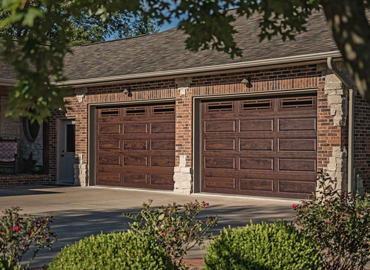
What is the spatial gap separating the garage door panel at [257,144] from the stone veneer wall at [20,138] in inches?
361

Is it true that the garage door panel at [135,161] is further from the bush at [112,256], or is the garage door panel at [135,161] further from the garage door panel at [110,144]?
the bush at [112,256]

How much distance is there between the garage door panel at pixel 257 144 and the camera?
51.5ft

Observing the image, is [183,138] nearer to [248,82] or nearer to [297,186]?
[248,82]

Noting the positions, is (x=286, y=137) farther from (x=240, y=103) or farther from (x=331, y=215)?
(x=331, y=215)

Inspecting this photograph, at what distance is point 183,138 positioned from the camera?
56.7ft

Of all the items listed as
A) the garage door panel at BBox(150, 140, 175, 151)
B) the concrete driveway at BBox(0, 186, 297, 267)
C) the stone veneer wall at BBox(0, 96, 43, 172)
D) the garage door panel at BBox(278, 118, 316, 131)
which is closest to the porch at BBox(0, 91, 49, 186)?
the stone veneer wall at BBox(0, 96, 43, 172)

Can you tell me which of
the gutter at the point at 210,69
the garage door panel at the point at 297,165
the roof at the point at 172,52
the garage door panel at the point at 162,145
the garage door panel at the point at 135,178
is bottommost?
the garage door panel at the point at 135,178

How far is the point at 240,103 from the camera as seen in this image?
16.3 m

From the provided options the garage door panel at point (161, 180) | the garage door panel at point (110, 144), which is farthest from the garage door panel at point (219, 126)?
the garage door panel at point (110, 144)

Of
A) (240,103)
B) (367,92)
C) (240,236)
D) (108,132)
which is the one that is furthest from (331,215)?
(108,132)

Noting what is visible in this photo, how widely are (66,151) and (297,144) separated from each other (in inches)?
370

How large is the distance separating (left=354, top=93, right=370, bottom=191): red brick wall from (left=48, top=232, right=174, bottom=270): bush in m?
10.7

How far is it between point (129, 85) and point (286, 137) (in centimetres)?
571

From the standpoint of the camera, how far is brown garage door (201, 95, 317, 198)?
1507cm
